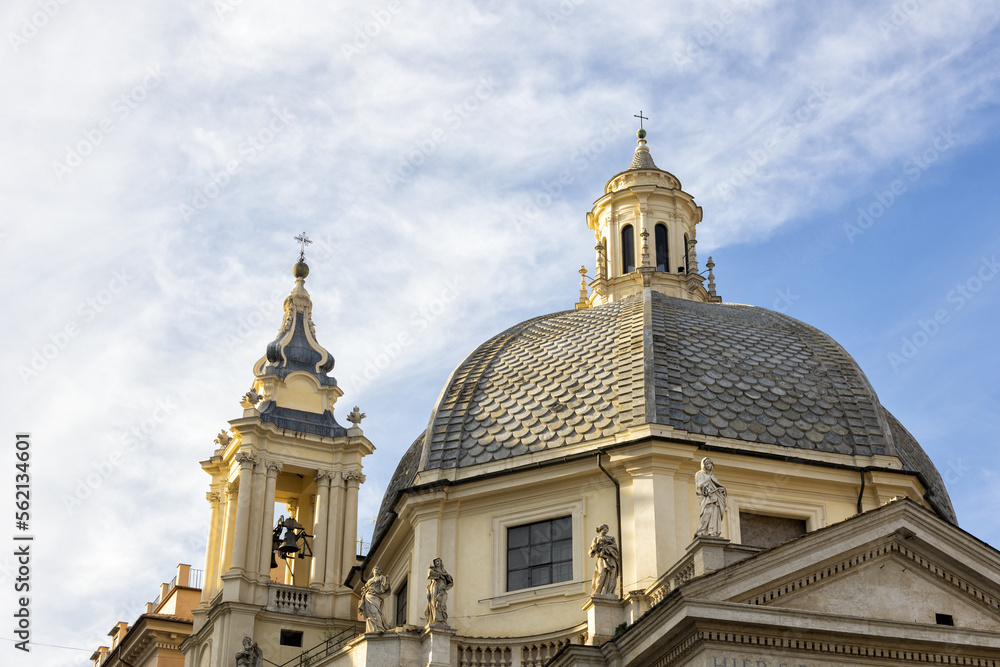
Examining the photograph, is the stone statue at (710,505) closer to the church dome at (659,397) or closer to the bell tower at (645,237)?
the church dome at (659,397)

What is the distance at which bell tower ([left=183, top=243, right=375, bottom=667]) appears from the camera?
105 ft

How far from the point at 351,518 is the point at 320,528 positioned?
0.86m

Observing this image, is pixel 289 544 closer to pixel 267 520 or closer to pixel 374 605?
pixel 267 520

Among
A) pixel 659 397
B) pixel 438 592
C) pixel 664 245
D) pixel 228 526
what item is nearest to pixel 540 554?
pixel 438 592

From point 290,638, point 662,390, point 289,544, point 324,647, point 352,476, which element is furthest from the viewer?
point 352,476

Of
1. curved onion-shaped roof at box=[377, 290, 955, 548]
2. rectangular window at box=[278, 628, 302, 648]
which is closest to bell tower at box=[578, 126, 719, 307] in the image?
curved onion-shaped roof at box=[377, 290, 955, 548]

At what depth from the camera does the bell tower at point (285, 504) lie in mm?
31984

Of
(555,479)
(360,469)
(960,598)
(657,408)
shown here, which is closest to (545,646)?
(555,479)

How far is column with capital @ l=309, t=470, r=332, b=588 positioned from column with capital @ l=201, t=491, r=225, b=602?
94.2 inches

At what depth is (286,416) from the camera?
35.3 meters

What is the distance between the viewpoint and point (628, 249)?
37.5 m

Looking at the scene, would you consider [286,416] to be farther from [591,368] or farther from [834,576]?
[834,576]

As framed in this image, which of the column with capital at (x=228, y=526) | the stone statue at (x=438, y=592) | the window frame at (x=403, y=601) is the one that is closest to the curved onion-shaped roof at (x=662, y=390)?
the window frame at (x=403, y=601)

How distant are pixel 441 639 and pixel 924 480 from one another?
9.99 meters
